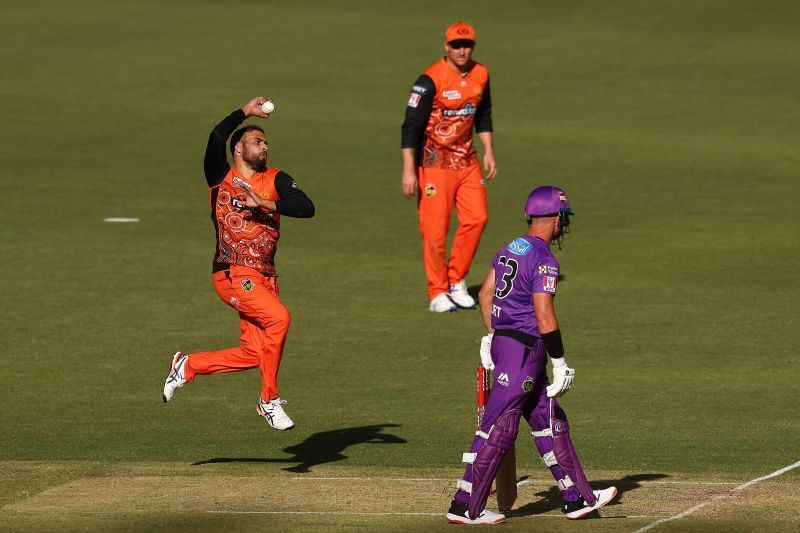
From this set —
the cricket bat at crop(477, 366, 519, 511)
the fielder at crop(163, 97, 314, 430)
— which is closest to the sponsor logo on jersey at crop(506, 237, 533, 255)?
the cricket bat at crop(477, 366, 519, 511)

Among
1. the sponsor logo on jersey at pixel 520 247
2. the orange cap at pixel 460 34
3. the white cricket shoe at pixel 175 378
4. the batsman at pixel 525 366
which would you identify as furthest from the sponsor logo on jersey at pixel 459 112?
the sponsor logo on jersey at pixel 520 247

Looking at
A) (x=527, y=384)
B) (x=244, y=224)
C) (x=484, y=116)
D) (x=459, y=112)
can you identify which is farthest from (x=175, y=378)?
(x=484, y=116)

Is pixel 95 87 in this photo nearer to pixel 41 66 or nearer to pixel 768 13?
pixel 41 66

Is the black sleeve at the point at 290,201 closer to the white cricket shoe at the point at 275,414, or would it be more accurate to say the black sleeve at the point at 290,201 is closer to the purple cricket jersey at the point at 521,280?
the white cricket shoe at the point at 275,414

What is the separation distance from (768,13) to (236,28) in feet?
47.3

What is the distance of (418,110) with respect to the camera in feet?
55.4

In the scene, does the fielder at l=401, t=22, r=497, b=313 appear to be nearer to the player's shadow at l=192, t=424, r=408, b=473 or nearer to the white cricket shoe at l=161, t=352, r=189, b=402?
the player's shadow at l=192, t=424, r=408, b=473

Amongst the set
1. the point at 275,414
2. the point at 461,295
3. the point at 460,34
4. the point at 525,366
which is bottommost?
the point at 275,414

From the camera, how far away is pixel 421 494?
412 inches

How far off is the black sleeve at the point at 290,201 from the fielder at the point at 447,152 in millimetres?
5356

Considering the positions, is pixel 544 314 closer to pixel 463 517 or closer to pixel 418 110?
pixel 463 517

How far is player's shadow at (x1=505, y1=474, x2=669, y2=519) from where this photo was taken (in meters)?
9.94

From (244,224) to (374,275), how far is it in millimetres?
8000

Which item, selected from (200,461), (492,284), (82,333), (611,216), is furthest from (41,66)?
(492,284)
